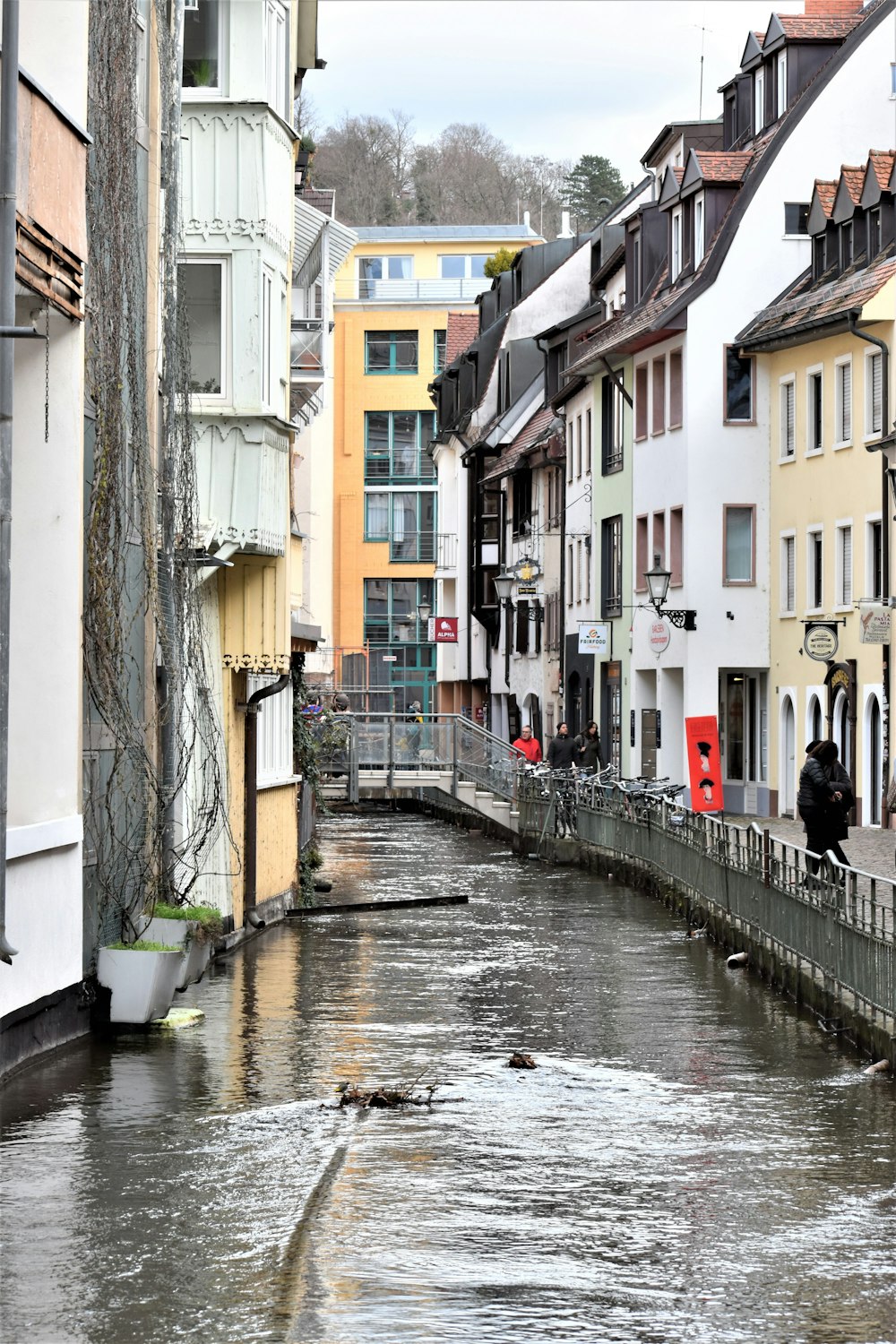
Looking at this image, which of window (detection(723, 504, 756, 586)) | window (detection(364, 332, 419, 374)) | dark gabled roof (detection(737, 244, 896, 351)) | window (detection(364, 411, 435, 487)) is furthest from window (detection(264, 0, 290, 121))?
window (detection(364, 411, 435, 487))

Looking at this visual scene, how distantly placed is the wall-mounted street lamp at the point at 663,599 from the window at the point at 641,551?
8.08 feet

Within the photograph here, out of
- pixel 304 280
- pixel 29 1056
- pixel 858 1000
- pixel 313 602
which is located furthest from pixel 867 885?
pixel 313 602

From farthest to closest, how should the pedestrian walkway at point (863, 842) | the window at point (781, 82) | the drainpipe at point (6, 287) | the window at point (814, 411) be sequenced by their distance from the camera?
the window at point (781, 82) < the window at point (814, 411) < the pedestrian walkway at point (863, 842) < the drainpipe at point (6, 287)

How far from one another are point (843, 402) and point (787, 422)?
13.3 feet

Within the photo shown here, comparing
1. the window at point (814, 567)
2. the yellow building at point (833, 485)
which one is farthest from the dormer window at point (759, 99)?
the window at point (814, 567)

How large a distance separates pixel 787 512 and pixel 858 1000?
3070 cm

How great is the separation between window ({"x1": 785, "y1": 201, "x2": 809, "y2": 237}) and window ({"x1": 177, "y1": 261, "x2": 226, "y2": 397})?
25814 mm

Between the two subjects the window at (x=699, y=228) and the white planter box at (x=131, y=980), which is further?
the window at (x=699, y=228)

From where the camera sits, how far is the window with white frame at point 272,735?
87.5ft

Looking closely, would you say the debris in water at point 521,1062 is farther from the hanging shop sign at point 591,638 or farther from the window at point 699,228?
the window at point 699,228

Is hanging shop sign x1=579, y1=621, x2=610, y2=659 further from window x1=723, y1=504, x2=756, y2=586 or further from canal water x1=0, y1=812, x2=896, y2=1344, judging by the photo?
canal water x1=0, y1=812, x2=896, y2=1344

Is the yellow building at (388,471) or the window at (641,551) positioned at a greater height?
the yellow building at (388,471)

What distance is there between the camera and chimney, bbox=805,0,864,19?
47688 millimetres

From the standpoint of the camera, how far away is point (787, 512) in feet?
149
